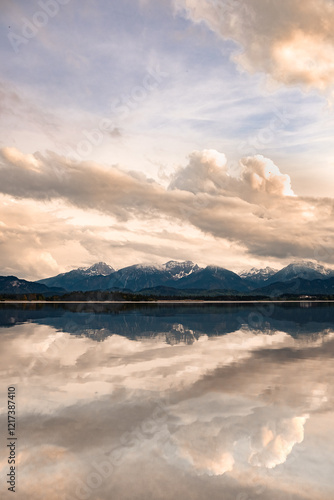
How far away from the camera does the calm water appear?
40.4 ft

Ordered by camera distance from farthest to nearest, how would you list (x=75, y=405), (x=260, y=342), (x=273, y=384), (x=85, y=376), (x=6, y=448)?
1. (x=260, y=342)
2. (x=85, y=376)
3. (x=273, y=384)
4. (x=75, y=405)
5. (x=6, y=448)

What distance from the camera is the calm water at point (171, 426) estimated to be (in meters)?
12.3

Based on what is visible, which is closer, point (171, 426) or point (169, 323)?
point (171, 426)

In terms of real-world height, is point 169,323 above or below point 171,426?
below

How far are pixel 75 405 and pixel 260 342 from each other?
28.9m

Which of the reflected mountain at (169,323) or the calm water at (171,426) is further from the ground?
the calm water at (171,426)

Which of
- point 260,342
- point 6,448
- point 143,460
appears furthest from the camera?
point 260,342

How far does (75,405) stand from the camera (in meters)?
20.5

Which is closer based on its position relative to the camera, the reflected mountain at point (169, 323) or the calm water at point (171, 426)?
the calm water at point (171, 426)

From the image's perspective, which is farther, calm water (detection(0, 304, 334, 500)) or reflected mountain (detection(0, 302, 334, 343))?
reflected mountain (detection(0, 302, 334, 343))

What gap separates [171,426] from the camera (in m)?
17.6

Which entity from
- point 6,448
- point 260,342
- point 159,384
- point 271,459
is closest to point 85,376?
point 159,384

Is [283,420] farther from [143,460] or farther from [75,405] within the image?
[75,405]

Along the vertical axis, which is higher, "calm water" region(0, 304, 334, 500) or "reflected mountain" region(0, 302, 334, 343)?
"calm water" region(0, 304, 334, 500)
